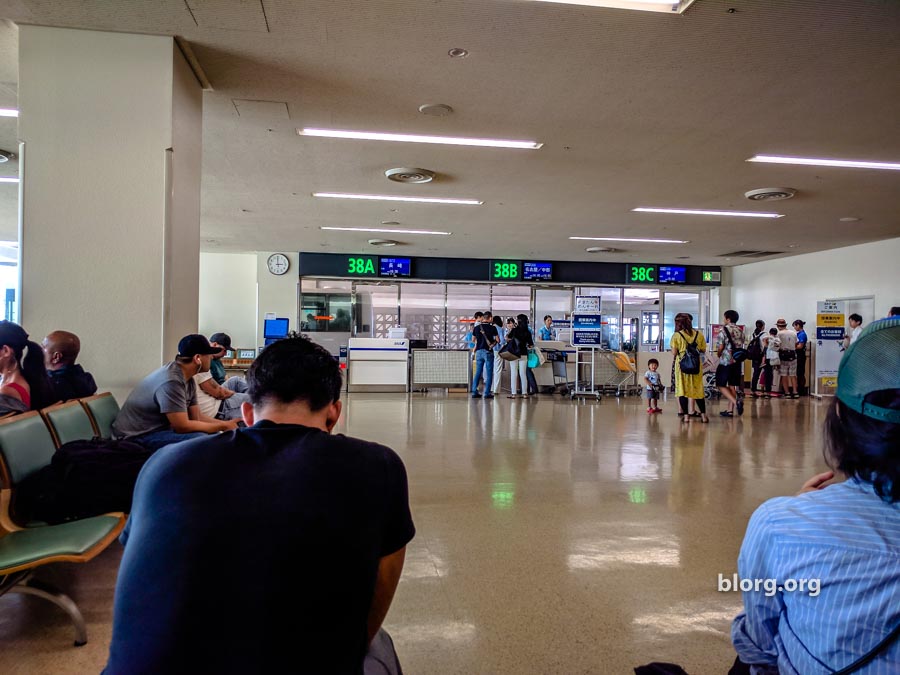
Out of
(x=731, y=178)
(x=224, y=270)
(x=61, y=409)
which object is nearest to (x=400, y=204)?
(x=731, y=178)

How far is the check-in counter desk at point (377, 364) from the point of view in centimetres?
1174

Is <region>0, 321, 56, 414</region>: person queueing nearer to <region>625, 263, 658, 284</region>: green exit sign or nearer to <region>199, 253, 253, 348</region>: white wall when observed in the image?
<region>199, 253, 253, 348</region>: white wall

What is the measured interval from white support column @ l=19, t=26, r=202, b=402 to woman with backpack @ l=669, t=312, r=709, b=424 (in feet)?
20.9

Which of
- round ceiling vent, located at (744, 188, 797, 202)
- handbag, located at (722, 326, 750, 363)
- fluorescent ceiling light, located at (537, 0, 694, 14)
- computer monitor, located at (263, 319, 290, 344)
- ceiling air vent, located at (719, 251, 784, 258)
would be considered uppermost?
fluorescent ceiling light, located at (537, 0, 694, 14)

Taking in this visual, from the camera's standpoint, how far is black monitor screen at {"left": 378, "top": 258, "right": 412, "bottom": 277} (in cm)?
1312

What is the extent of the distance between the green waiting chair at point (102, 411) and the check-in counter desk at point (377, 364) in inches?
322

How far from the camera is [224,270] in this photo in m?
14.0

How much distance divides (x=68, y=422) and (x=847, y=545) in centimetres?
321

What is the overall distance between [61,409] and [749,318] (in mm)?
14545

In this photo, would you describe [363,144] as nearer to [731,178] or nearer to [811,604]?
[731,178]

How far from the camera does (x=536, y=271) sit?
1370cm

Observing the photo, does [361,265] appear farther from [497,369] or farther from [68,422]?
[68,422]

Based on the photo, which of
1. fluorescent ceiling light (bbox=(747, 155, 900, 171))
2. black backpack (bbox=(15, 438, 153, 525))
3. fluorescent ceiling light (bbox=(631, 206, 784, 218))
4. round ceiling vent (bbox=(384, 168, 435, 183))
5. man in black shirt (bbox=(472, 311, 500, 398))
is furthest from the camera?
man in black shirt (bbox=(472, 311, 500, 398))

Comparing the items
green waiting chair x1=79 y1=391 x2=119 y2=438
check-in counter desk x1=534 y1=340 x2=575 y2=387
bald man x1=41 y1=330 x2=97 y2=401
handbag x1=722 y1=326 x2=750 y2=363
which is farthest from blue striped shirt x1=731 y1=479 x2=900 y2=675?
check-in counter desk x1=534 y1=340 x2=575 y2=387
